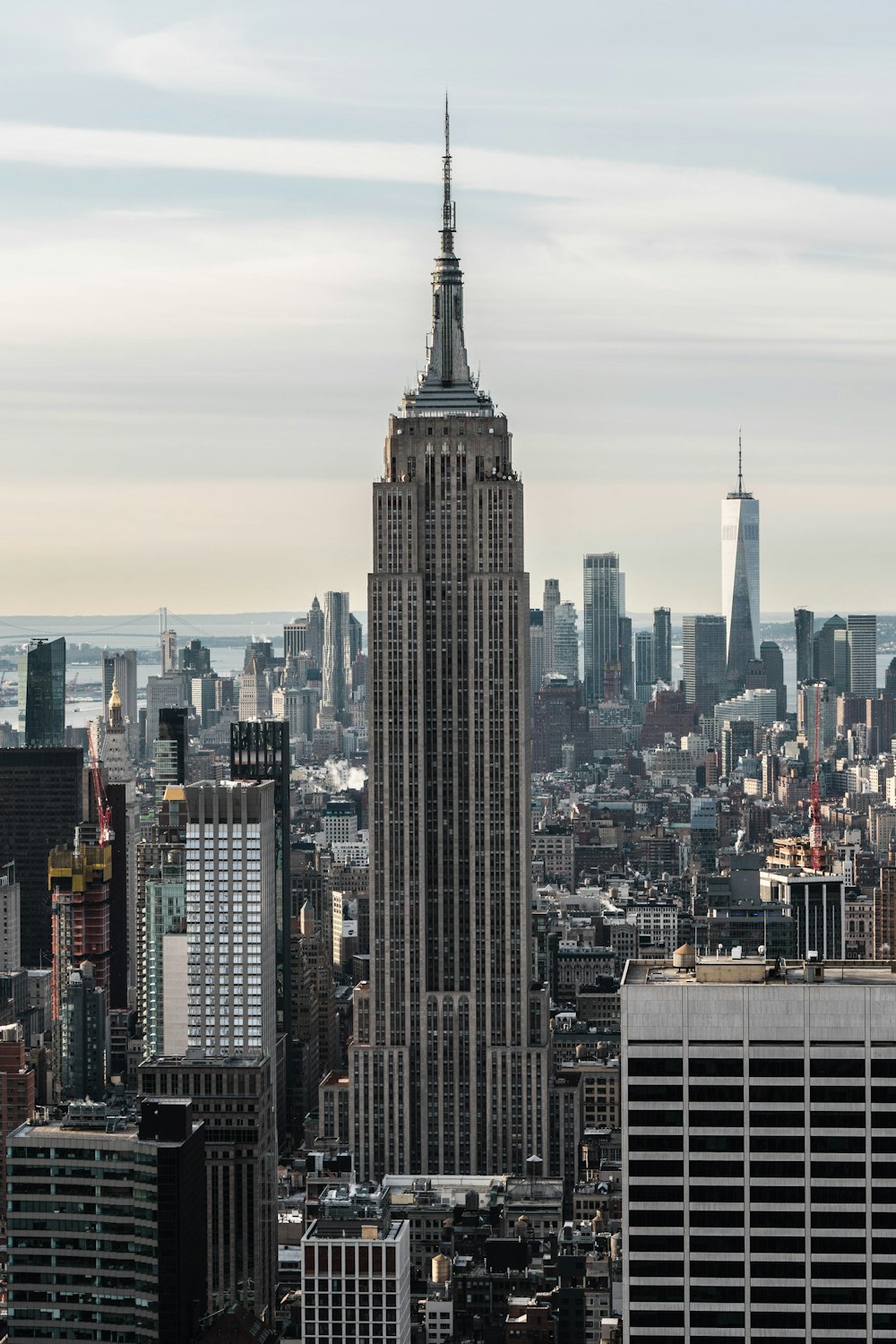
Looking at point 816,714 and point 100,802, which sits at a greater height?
point 816,714

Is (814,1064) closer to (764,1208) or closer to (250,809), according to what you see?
(764,1208)

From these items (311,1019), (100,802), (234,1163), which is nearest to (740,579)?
(100,802)

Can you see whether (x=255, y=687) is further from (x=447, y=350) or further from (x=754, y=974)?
Answer: (x=754, y=974)

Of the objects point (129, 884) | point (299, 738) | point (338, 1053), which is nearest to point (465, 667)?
point (338, 1053)

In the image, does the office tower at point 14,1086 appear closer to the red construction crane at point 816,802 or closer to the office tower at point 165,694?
the red construction crane at point 816,802

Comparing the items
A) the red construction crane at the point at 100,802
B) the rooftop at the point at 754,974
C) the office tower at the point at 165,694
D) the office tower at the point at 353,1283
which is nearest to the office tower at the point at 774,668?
the office tower at the point at 165,694

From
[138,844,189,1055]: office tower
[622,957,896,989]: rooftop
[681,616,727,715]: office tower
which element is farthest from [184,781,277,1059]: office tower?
[681,616,727,715]: office tower
